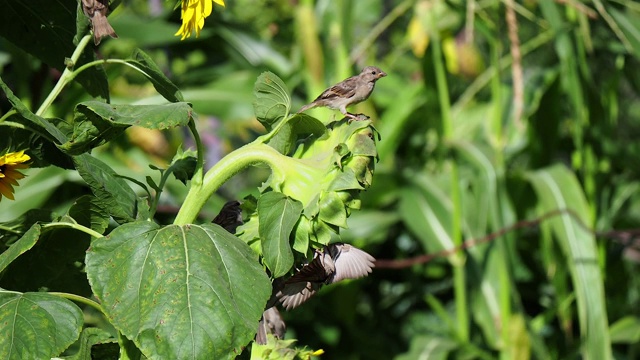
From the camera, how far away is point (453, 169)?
6.19 ft

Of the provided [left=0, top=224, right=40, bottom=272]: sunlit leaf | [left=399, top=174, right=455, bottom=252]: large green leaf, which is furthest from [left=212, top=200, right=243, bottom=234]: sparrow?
[left=399, top=174, right=455, bottom=252]: large green leaf

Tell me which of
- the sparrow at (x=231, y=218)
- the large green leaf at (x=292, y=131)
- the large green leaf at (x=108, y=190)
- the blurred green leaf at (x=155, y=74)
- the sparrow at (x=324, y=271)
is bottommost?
the sparrow at (x=324, y=271)

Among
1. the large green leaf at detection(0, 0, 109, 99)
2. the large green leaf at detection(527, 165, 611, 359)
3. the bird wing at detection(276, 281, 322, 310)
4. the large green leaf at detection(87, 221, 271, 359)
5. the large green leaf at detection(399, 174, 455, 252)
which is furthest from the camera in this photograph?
the large green leaf at detection(399, 174, 455, 252)

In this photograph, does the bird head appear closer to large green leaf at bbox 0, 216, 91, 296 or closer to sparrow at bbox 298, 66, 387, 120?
sparrow at bbox 298, 66, 387, 120

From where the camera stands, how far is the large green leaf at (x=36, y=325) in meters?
0.52

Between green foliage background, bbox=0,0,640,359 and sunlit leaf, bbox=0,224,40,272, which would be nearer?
sunlit leaf, bbox=0,224,40,272

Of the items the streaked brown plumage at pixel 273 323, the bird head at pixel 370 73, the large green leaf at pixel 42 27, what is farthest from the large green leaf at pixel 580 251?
the large green leaf at pixel 42 27

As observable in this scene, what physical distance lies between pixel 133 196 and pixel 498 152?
1.39 metres

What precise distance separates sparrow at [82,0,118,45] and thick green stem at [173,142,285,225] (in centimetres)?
12

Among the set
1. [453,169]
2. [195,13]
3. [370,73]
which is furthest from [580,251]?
[195,13]

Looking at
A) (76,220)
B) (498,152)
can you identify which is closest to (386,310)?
(498,152)

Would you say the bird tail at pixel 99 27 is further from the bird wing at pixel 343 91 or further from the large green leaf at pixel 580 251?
the large green leaf at pixel 580 251

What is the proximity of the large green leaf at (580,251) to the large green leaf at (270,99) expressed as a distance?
4.36 feet

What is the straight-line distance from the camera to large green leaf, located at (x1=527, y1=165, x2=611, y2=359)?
5.79 feet
